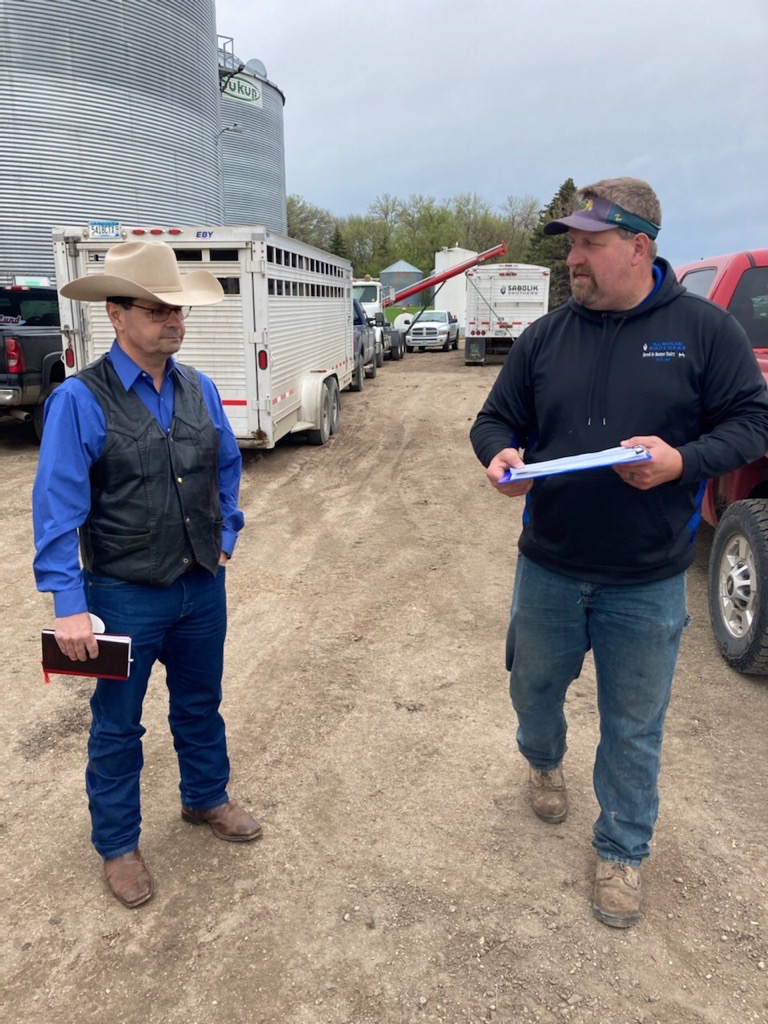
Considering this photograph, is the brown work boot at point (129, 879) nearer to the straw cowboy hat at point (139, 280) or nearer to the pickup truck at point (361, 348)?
the straw cowboy hat at point (139, 280)

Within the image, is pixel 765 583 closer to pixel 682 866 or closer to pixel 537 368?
pixel 682 866

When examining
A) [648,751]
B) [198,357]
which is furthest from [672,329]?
[198,357]

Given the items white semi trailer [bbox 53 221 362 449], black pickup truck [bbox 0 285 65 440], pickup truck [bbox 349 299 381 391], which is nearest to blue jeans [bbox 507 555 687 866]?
white semi trailer [bbox 53 221 362 449]

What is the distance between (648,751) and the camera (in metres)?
2.52

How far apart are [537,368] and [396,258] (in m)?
73.9

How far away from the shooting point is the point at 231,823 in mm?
2916

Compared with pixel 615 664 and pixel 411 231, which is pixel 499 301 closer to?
pixel 615 664

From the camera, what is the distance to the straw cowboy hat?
2.36m

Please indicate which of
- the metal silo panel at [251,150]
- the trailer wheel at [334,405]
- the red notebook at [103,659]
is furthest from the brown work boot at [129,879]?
the metal silo panel at [251,150]

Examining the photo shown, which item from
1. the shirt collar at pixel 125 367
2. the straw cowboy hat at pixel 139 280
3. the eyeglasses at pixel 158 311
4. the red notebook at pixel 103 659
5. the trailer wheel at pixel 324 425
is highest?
the straw cowboy hat at pixel 139 280

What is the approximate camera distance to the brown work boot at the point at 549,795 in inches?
118

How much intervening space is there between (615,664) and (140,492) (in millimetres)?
1669

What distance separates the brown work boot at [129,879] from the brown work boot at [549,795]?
59.1 inches

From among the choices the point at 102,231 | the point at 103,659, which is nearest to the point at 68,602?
the point at 103,659
